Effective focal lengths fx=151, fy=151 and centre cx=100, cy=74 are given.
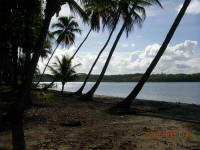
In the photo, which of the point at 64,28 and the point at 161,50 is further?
A: the point at 64,28

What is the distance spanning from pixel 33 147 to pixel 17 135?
90 cm

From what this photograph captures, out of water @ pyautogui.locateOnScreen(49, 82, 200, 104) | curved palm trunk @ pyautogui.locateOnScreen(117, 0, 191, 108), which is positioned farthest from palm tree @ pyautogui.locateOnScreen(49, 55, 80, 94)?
curved palm trunk @ pyautogui.locateOnScreen(117, 0, 191, 108)

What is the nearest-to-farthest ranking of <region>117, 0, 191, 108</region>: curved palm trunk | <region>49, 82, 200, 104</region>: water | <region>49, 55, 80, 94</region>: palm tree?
<region>117, 0, 191, 108</region>: curved palm trunk
<region>49, 55, 80, 94</region>: palm tree
<region>49, 82, 200, 104</region>: water

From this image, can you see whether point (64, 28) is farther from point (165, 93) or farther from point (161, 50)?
point (165, 93)

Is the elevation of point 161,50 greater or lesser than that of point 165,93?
greater

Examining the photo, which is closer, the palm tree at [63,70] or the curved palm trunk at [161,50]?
the curved palm trunk at [161,50]

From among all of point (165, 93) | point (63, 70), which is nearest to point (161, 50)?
point (63, 70)
